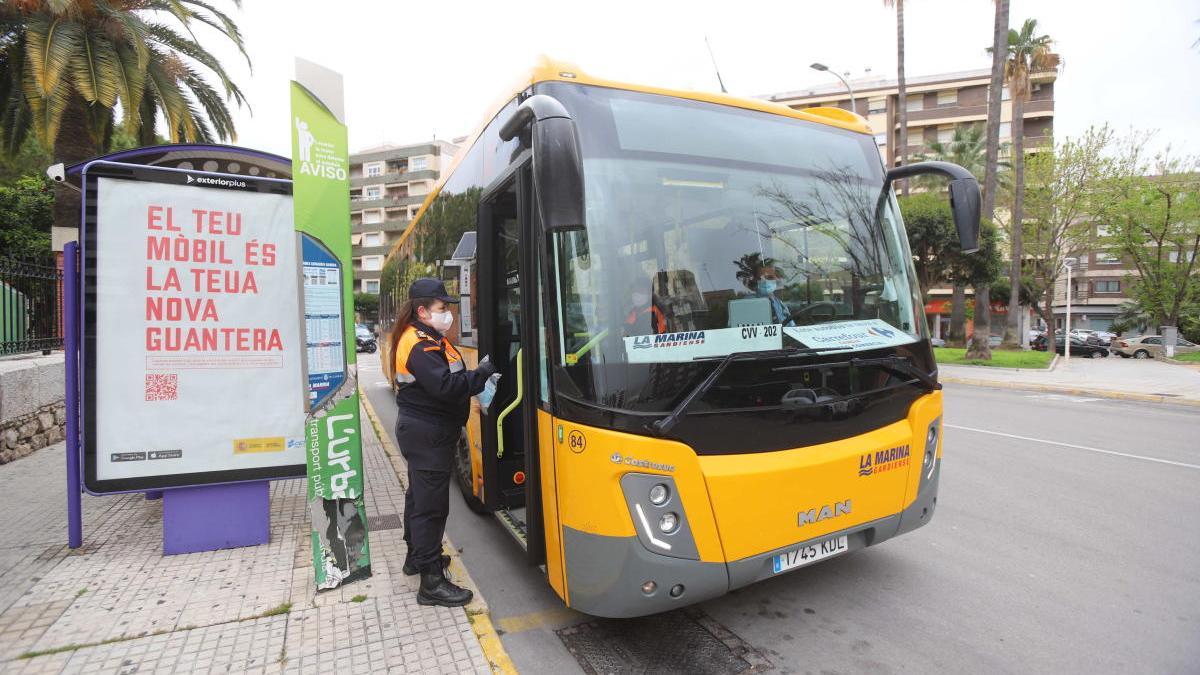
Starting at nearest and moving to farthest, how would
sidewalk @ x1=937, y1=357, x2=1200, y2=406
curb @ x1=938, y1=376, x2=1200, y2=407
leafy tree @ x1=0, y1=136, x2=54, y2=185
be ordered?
curb @ x1=938, y1=376, x2=1200, y2=407, sidewalk @ x1=937, y1=357, x2=1200, y2=406, leafy tree @ x1=0, y1=136, x2=54, y2=185

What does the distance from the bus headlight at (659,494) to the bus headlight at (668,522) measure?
0.22 ft

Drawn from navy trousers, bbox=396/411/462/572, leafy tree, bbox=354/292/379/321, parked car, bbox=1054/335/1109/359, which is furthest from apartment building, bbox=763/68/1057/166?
navy trousers, bbox=396/411/462/572

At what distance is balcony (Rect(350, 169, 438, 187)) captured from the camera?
70.6m

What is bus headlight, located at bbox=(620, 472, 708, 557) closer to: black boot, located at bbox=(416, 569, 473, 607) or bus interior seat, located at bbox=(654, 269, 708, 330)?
bus interior seat, located at bbox=(654, 269, 708, 330)

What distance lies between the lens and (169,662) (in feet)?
9.84

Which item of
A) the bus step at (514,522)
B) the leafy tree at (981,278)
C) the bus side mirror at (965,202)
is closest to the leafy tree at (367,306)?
the leafy tree at (981,278)

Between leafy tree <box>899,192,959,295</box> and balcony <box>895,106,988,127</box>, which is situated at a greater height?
balcony <box>895,106,988,127</box>

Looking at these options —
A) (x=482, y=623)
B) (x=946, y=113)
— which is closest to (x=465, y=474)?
(x=482, y=623)

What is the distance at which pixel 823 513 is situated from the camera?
318 centimetres

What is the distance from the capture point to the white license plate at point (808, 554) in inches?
123

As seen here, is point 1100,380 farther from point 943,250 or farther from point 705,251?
point 705,251

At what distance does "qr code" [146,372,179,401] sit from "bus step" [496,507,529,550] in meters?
2.40

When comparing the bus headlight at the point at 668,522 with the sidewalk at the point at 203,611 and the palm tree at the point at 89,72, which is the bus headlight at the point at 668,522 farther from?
the palm tree at the point at 89,72

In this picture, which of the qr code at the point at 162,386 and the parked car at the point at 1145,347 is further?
the parked car at the point at 1145,347
